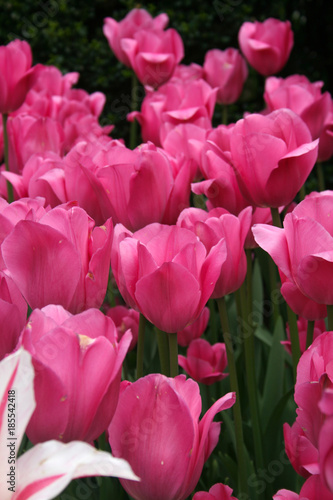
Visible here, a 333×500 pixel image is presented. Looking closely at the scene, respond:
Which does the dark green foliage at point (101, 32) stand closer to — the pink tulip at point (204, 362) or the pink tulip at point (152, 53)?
the pink tulip at point (152, 53)

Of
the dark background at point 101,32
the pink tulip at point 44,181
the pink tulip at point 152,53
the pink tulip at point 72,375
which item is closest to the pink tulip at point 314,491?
the pink tulip at point 72,375

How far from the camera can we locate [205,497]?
0.61m

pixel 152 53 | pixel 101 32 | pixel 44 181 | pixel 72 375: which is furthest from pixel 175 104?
pixel 101 32

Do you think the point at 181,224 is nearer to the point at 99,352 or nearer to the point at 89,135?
the point at 99,352

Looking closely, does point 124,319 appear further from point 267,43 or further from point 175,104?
point 267,43

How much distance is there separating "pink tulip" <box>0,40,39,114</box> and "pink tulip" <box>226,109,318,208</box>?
1.93 ft

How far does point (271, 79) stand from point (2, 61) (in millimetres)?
630

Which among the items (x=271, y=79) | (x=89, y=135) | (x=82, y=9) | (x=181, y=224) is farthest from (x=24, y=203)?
(x=82, y=9)

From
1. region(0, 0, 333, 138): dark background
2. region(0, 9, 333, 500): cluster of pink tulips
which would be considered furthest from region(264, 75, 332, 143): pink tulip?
region(0, 0, 333, 138): dark background

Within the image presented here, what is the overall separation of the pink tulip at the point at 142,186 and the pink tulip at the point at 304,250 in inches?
8.5

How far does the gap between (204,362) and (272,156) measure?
1.13 ft

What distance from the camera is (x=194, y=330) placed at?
44.1 inches

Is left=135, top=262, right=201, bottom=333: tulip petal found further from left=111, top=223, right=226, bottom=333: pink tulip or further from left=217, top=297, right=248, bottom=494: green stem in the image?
left=217, top=297, right=248, bottom=494: green stem

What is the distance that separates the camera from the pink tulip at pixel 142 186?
82cm
